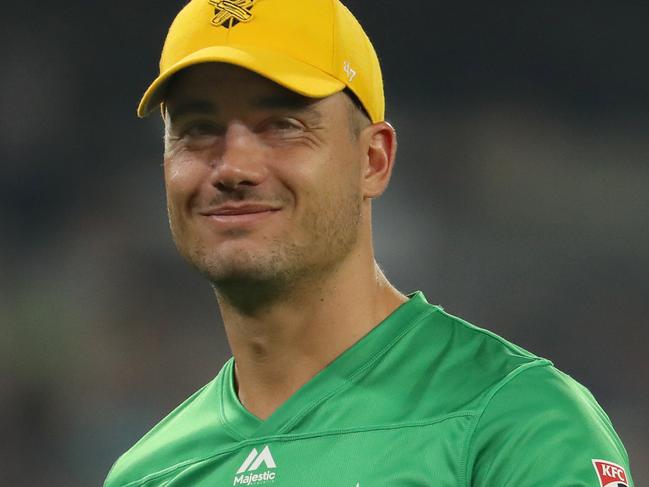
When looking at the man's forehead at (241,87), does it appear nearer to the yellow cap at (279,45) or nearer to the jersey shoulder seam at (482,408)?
the yellow cap at (279,45)

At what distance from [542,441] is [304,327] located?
1.43 feet

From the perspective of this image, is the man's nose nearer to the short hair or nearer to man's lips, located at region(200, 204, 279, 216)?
man's lips, located at region(200, 204, 279, 216)

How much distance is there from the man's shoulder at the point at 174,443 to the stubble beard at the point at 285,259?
249mm

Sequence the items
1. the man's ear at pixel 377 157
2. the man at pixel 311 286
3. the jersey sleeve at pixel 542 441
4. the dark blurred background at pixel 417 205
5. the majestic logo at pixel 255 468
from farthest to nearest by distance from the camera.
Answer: the dark blurred background at pixel 417 205 < the man's ear at pixel 377 157 < the majestic logo at pixel 255 468 < the man at pixel 311 286 < the jersey sleeve at pixel 542 441

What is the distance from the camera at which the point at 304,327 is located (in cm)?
172

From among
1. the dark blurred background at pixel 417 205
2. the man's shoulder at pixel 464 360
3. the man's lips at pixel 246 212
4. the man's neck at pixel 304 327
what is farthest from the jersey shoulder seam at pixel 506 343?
the dark blurred background at pixel 417 205

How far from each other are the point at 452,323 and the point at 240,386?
0.36 meters

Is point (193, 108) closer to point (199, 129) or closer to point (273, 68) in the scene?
point (199, 129)

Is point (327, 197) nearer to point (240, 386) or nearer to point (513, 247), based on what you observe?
point (240, 386)

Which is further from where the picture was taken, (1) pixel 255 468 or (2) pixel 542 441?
(1) pixel 255 468

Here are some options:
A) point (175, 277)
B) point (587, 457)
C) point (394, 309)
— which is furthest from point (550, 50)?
point (587, 457)

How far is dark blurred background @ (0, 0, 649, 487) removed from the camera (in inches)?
186

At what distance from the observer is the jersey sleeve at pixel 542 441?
1.40m

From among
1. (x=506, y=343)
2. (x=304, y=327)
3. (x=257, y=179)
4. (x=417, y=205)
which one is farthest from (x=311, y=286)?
(x=417, y=205)
